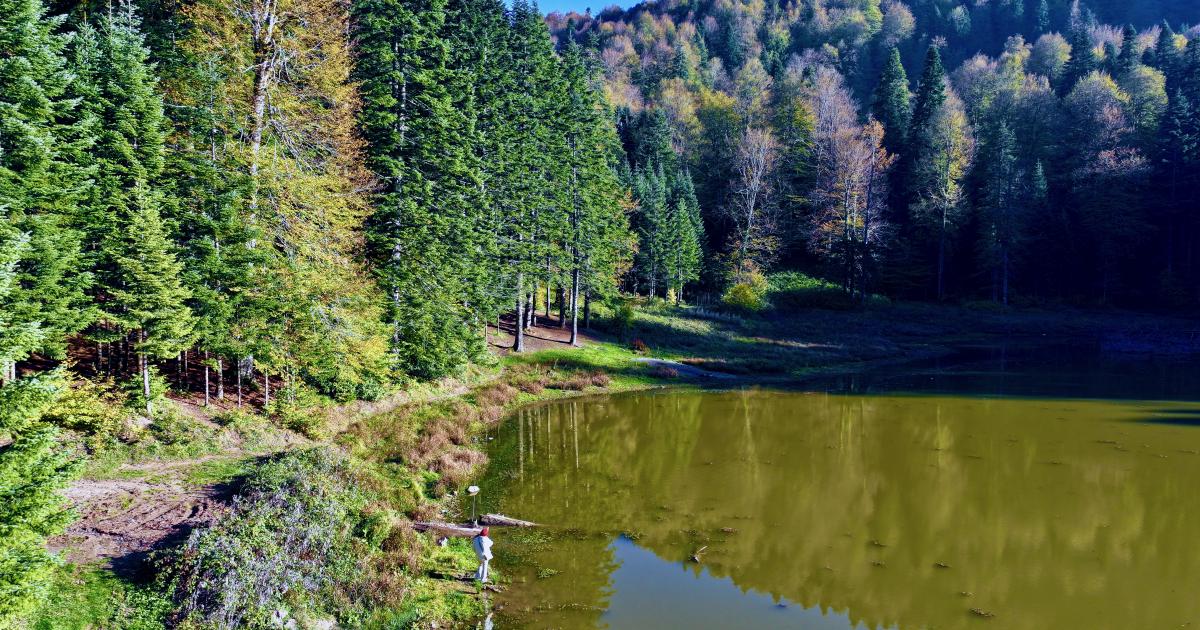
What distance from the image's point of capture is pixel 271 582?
975 cm

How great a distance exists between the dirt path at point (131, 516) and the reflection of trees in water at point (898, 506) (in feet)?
21.3

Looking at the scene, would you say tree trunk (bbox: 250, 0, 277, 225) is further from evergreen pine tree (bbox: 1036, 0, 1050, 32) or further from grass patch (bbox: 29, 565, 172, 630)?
evergreen pine tree (bbox: 1036, 0, 1050, 32)

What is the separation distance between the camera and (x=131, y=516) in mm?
11695

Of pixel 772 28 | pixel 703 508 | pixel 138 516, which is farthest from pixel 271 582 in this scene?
pixel 772 28

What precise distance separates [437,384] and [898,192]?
220 ft

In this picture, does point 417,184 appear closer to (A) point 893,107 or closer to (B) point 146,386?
A: (B) point 146,386

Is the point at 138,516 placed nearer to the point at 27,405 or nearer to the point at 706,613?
the point at 27,405

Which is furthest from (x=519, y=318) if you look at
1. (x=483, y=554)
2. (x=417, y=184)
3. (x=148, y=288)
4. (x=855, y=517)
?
(x=483, y=554)

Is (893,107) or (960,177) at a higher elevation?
(893,107)

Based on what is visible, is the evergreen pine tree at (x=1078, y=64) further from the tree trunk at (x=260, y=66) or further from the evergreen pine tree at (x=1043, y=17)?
the tree trunk at (x=260, y=66)

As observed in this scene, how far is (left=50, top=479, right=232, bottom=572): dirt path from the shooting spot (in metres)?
10.3

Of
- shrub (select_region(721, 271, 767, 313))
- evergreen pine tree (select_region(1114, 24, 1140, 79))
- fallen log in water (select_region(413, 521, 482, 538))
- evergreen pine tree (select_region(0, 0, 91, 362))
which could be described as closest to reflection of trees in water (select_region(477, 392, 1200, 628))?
fallen log in water (select_region(413, 521, 482, 538))

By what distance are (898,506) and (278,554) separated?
14207 mm

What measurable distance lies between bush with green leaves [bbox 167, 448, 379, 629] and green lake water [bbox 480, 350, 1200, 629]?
9.06 feet
